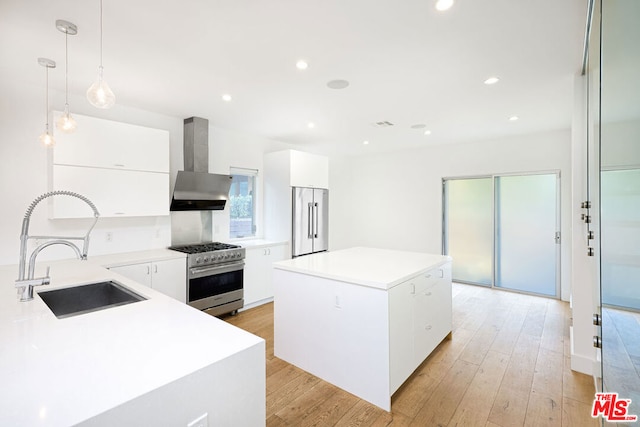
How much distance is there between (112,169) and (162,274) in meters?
1.24

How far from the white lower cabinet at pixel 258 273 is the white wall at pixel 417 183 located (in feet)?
7.61

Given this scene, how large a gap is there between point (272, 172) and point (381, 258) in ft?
8.69

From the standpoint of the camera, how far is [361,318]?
7.07 feet

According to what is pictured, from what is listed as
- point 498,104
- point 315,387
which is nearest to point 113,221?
point 315,387

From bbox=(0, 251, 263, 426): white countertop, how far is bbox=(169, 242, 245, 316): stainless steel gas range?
1.87 metres

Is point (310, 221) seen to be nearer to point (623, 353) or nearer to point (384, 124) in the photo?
point (384, 124)

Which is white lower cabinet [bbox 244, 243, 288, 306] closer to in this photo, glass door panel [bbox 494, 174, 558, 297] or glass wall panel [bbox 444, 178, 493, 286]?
glass wall panel [bbox 444, 178, 493, 286]

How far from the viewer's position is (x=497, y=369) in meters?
2.61

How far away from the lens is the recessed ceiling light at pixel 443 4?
1.68 metres

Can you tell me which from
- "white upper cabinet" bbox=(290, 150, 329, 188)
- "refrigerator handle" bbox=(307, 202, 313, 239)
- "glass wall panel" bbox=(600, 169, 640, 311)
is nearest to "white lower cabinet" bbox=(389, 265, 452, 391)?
"glass wall panel" bbox=(600, 169, 640, 311)

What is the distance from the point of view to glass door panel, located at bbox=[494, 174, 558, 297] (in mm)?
4672

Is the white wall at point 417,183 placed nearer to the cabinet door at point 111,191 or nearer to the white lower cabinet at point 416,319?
the white lower cabinet at point 416,319

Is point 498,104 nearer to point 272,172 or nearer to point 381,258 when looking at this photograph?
point 381,258

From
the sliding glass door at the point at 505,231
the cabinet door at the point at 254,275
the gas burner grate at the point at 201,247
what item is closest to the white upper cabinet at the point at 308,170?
the cabinet door at the point at 254,275
